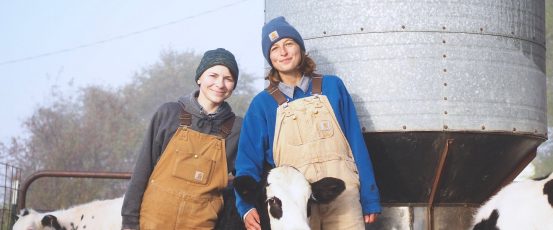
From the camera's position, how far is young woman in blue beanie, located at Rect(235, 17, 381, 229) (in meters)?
4.15

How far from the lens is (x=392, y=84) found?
5.24 m

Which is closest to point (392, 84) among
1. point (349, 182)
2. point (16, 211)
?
point (349, 182)

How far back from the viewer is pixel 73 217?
29.1 feet

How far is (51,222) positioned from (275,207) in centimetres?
574

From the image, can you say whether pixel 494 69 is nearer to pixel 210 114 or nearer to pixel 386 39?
pixel 386 39

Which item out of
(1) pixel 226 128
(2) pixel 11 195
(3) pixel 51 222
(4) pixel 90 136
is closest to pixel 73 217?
(3) pixel 51 222

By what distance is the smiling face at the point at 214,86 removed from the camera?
14.7 feet

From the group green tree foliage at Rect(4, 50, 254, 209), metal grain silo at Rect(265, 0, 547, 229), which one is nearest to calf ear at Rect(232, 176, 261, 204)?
metal grain silo at Rect(265, 0, 547, 229)

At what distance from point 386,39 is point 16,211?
6013 mm

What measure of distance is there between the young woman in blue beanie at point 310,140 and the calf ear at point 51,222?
5.30 m

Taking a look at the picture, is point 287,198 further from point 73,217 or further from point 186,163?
point 73,217

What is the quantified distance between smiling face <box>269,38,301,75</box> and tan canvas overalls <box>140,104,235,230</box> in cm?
62

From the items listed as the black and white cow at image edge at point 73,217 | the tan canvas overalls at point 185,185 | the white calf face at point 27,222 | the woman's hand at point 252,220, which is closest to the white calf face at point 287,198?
the woman's hand at point 252,220

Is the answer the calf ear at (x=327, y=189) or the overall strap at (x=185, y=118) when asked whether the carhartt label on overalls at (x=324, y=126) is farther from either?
the overall strap at (x=185, y=118)
